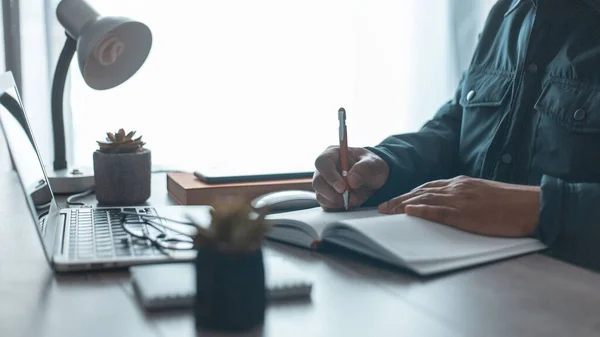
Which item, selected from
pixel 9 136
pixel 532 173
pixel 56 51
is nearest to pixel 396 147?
pixel 532 173

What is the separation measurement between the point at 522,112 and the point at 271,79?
3.14ft

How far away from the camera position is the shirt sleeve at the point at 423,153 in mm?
1346

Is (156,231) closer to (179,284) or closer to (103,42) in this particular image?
(179,284)

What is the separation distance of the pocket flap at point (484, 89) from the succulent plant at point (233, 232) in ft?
2.84

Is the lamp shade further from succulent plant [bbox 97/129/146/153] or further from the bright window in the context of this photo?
the bright window

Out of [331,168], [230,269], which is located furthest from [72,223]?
[230,269]

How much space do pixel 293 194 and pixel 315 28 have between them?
1020 mm

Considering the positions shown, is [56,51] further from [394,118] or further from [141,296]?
[141,296]

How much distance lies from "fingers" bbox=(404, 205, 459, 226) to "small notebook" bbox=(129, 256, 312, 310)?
0.25m

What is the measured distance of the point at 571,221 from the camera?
989 mm

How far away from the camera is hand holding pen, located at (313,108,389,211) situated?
122 centimetres

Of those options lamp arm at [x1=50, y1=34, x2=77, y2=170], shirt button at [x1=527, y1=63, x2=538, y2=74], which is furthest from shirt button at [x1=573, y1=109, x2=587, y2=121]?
lamp arm at [x1=50, y1=34, x2=77, y2=170]

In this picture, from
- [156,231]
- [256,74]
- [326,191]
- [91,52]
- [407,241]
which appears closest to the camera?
[407,241]

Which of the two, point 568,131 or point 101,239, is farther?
point 568,131
